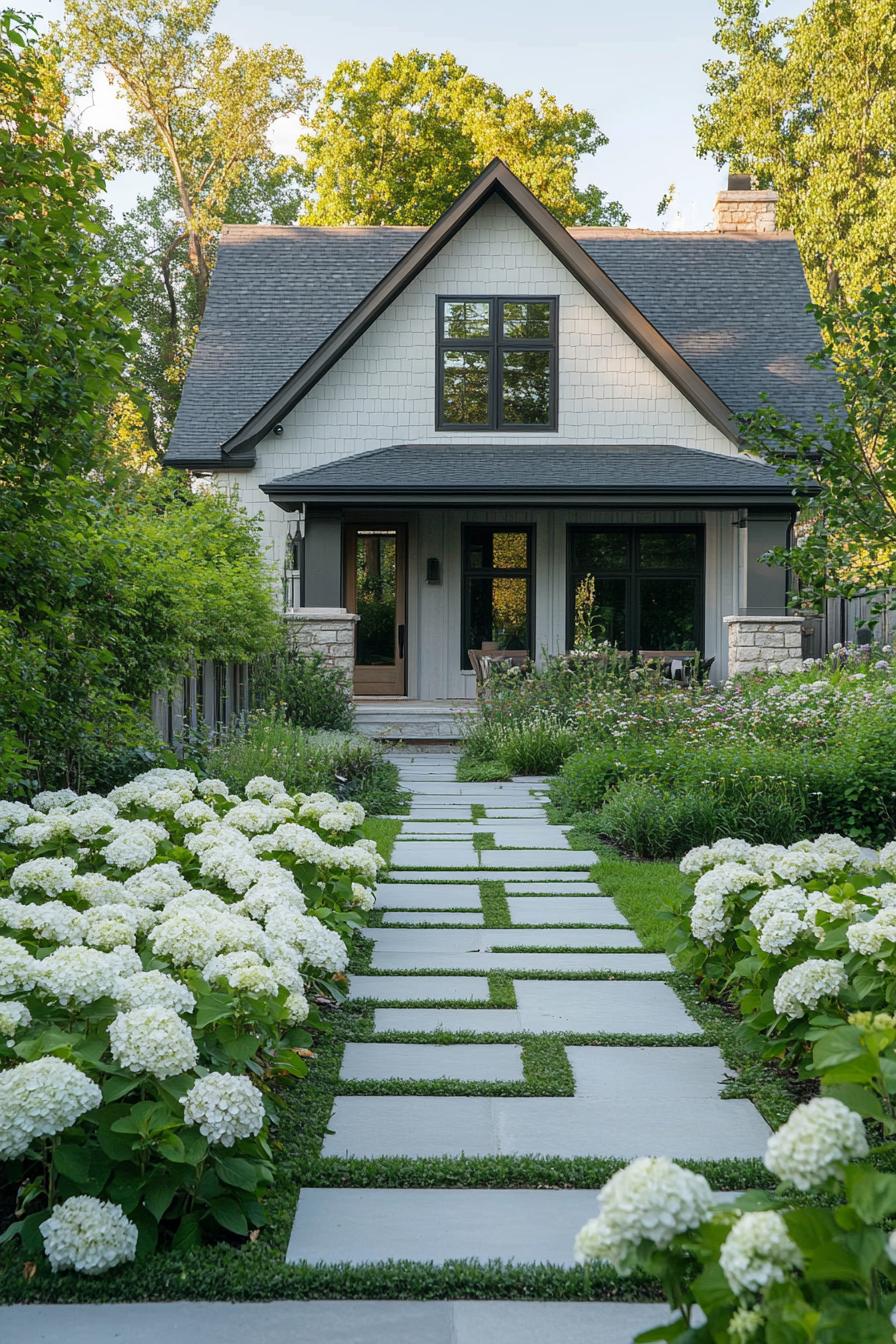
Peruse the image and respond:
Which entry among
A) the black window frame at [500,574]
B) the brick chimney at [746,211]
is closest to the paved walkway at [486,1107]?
the black window frame at [500,574]

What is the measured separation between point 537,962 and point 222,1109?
7.95 feet

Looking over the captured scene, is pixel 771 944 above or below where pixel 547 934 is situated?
above

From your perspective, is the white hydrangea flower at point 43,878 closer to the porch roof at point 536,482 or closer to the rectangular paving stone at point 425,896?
the rectangular paving stone at point 425,896

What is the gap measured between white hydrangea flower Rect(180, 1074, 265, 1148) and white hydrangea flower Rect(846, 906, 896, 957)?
158 cm

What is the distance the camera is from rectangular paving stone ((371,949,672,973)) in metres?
4.74

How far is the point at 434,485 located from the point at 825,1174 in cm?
1275

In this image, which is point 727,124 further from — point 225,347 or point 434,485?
point 434,485

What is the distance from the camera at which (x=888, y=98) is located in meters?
26.3

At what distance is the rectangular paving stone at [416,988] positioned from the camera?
4.39 meters

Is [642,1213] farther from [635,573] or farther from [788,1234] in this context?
[635,573]

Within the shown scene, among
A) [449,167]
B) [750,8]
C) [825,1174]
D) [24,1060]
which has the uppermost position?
[750,8]

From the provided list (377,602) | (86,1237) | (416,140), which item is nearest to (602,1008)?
(86,1237)

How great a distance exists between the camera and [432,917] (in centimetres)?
562

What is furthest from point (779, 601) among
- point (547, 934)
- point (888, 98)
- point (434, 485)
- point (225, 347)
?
point (888, 98)
